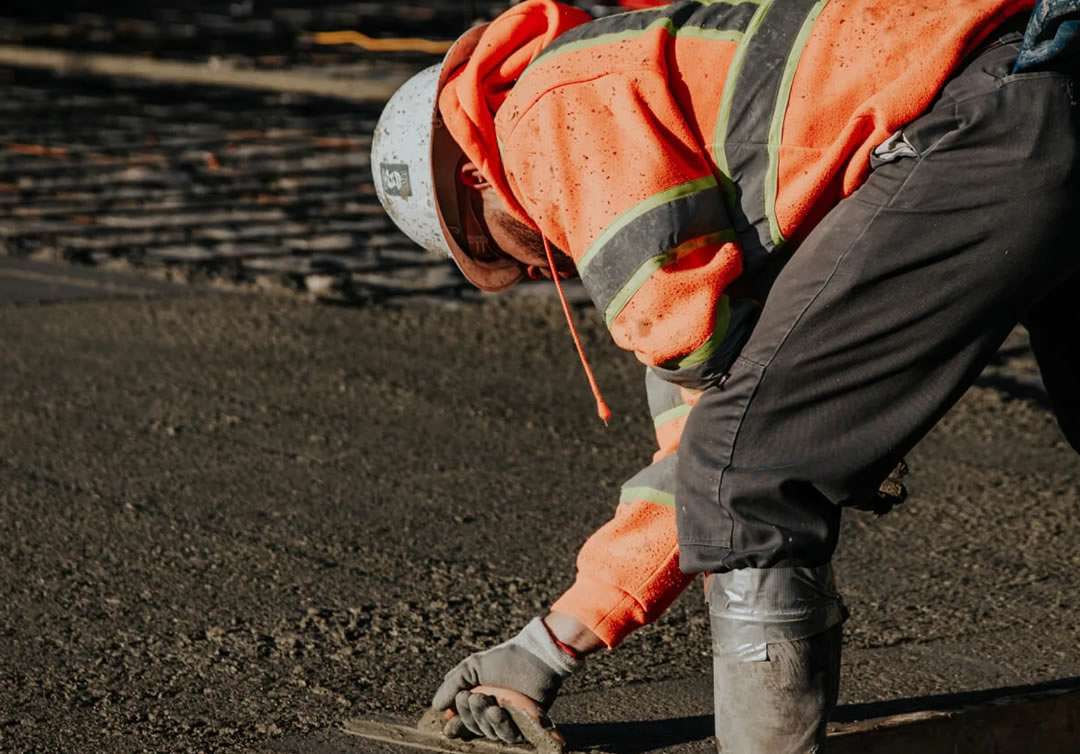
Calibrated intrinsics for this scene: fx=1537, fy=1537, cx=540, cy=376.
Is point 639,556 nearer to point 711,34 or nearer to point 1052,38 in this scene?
point 711,34

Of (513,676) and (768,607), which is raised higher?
(768,607)

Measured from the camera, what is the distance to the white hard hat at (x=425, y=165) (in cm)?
278

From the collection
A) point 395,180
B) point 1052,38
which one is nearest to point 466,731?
point 395,180

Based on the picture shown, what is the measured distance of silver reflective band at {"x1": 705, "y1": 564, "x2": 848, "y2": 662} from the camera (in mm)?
2396

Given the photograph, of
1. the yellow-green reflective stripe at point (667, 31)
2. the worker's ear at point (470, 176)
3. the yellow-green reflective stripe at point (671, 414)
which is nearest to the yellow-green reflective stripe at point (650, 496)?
the yellow-green reflective stripe at point (671, 414)

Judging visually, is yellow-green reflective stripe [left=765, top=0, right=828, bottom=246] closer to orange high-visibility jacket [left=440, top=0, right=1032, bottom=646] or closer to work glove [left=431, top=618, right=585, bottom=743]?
orange high-visibility jacket [left=440, top=0, right=1032, bottom=646]

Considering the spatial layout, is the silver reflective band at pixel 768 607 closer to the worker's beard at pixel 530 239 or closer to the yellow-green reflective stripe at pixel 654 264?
the yellow-green reflective stripe at pixel 654 264

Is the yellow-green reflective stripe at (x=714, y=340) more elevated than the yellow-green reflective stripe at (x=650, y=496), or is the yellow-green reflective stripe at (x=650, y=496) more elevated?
the yellow-green reflective stripe at (x=714, y=340)

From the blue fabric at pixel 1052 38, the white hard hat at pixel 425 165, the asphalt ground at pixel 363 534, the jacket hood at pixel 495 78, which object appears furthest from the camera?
the asphalt ground at pixel 363 534

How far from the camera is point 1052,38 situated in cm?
217

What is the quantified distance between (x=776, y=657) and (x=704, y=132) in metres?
0.83

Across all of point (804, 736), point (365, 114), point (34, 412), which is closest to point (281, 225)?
point (365, 114)

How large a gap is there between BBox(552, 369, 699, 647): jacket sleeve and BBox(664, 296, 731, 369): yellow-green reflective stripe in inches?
16.0

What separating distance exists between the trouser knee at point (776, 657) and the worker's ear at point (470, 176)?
858mm
